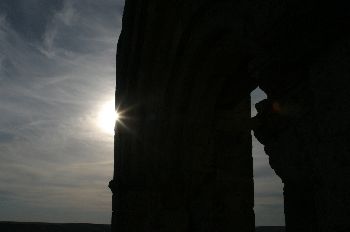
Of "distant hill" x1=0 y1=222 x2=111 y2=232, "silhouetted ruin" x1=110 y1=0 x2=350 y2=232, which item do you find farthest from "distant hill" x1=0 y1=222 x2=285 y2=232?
"silhouetted ruin" x1=110 y1=0 x2=350 y2=232

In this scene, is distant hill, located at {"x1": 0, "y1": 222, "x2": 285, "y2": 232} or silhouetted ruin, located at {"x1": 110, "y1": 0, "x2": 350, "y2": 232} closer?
silhouetted ruin, located at {"x1": 110, "y1": 0, "x2": 350, "y2": 232}

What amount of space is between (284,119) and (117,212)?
3.48 meters

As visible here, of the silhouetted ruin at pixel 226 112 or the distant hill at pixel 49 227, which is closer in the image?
the silhouetted ruin at pixel 226 112

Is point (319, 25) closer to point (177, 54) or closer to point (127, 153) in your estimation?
point (177, 54)

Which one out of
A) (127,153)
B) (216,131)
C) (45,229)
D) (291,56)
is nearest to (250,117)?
(216,131)

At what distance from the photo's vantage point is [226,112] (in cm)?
Result: 402

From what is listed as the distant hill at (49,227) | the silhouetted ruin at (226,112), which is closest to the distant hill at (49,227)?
the distant hill at (49,227)

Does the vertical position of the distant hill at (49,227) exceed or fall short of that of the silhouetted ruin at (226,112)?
it falls short

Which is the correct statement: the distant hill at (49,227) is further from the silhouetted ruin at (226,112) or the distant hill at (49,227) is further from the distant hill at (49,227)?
the silhouetted ruin at (226,112)

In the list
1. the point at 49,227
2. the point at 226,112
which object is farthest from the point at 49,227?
the point at 226,112

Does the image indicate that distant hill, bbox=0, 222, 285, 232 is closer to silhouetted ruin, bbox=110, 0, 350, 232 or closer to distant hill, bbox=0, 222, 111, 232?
distant hill, bbox=0, 222, 111, 232

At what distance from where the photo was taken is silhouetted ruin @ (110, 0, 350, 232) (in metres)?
1.49

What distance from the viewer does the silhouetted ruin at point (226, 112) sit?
149cm

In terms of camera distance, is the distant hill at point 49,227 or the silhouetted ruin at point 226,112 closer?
the silhouetted ruin at point 226,112
